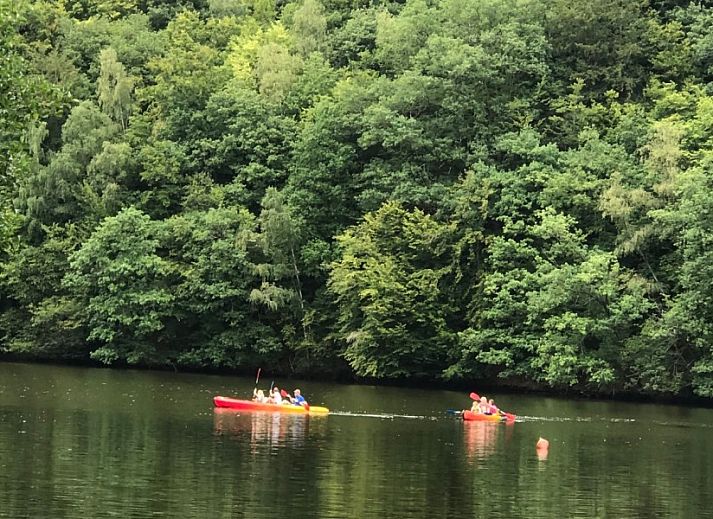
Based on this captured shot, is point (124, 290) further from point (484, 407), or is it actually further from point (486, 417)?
point (486, 417)

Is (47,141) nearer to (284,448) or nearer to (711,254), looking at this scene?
(711,254)

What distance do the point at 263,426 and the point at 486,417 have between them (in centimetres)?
959

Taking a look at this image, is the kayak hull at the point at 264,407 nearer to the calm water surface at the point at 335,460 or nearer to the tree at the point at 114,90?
the calm water surface at the point at 335,460

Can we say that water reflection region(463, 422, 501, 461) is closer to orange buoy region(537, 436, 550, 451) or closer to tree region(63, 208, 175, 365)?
orange buoy region(537, 436, 550, 451)

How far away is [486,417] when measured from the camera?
4825cm

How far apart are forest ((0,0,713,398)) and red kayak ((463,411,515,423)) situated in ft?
38.3

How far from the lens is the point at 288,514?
25562 millimetres

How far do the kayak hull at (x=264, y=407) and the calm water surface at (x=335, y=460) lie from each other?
946 millimetres

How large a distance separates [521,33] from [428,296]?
19203 mm

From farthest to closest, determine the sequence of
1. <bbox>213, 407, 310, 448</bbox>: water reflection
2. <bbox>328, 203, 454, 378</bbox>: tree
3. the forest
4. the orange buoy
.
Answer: <bbox>328, 203, 454, 378</bbox>: tree, the forest, <bbox>213, 407, 310, 448</bbox>: water reflection, the orange buoy

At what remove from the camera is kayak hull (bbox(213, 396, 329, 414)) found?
47.8m

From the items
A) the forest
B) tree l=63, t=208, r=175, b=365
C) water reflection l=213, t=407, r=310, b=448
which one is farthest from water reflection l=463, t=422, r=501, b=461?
tree l=63, t=208, r=175, b=365

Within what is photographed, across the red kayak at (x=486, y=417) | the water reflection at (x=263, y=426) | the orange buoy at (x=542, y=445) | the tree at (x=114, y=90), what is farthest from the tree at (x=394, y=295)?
the orange buoy at (x=542, y=445)

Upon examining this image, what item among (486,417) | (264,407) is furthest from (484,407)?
(264,407)
